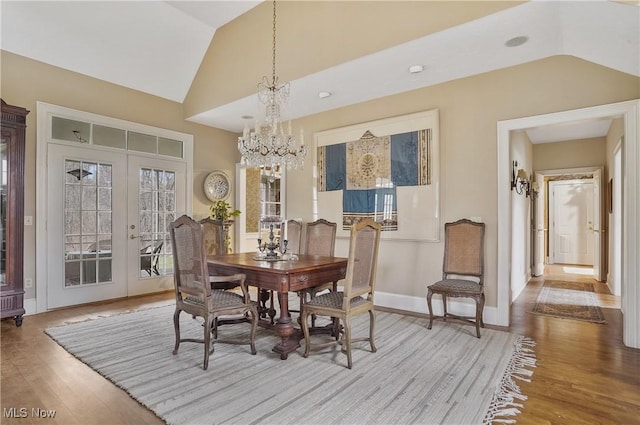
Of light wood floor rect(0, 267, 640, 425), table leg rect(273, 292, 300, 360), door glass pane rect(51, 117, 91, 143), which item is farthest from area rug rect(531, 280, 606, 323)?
door glass pane rect(51, 117, 91, 143)

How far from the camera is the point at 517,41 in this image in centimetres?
312

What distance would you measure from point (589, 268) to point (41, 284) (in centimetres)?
1030

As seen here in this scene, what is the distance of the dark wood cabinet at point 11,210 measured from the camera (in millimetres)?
3602

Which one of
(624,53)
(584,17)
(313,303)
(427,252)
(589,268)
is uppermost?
(584,17)

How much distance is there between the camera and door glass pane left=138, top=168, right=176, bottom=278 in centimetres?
518

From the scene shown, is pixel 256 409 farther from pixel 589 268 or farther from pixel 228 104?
pixel 589 268

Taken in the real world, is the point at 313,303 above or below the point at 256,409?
above

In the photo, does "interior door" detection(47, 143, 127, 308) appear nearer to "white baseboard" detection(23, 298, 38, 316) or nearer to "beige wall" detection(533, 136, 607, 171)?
"white baseboard" detection(23, 298, 38, 316)

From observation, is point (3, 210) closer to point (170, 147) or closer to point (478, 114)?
point (170, 147)

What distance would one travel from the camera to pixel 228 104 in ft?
16.0

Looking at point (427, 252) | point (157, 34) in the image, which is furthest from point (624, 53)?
point (157, 34)

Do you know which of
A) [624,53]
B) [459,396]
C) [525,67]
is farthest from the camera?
[525,67]

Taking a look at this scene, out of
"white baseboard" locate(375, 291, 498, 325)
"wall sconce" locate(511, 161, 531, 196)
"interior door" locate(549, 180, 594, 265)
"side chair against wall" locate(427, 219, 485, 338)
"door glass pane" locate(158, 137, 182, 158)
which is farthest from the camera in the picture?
"interior door" locate(549, 180, 594, 265)

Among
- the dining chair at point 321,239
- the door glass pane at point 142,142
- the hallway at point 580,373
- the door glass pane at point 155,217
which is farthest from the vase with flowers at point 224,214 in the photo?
the hallway at point 580,373
